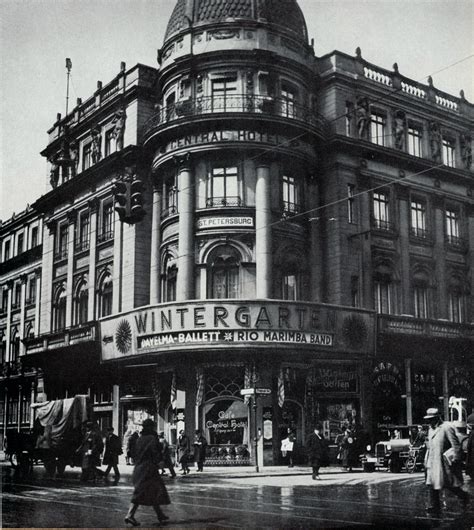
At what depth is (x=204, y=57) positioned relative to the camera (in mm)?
32750

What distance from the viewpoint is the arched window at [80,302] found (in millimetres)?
39319

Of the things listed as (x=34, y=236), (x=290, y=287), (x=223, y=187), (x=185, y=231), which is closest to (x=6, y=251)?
(x=34, y=236)

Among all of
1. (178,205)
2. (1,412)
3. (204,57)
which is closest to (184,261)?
(178,205)

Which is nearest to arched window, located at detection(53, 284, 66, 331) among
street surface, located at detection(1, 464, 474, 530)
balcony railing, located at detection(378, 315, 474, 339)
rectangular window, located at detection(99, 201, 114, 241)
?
rectangular window, located at detection(99, 201, 114, 241)

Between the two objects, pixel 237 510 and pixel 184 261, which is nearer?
pixel 237 510

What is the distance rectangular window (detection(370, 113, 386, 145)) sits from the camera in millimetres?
36594

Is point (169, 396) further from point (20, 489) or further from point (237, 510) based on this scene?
point (237, 510)

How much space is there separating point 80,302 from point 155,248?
761 cm

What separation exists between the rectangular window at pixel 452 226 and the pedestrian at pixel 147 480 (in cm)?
2944

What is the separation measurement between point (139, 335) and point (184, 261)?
354 centimetres

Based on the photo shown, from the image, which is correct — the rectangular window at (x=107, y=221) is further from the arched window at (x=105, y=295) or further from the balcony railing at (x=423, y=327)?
the balcony railing at (x=423, y=327)

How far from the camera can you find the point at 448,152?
40.0m

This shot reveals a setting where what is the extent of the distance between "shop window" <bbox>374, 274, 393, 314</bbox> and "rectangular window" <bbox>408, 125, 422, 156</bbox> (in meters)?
6.81

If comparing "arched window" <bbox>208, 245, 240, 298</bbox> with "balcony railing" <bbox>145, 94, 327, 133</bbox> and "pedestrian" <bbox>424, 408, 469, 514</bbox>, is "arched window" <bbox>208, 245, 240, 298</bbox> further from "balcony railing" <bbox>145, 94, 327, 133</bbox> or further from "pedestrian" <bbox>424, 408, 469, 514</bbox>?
"pedestrian" <bbox>424, 408, 469, 514</bbox>
